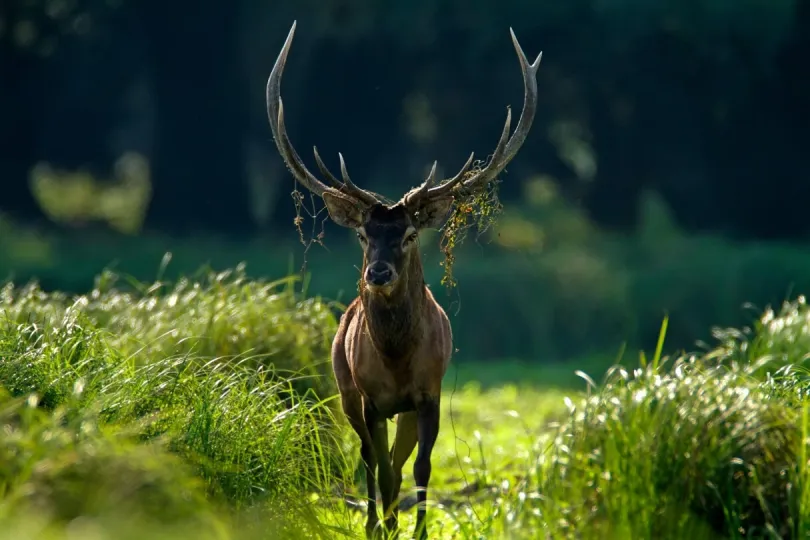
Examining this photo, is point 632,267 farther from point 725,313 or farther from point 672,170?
point 725,313

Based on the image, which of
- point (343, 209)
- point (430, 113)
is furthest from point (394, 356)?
point (430, 113)

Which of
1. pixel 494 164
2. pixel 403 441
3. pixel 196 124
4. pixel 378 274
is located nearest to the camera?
pixel 378 274

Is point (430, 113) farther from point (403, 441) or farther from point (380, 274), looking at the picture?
point (380, 274)

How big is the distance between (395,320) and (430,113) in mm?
24326

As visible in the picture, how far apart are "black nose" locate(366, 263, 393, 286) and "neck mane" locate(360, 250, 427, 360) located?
274 mm

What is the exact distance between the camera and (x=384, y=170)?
30.1 m

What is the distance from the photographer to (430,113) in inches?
1252

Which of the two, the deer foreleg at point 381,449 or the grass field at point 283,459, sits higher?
the grass field at point 283,459

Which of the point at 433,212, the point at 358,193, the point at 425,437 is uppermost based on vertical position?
the point at 358,193

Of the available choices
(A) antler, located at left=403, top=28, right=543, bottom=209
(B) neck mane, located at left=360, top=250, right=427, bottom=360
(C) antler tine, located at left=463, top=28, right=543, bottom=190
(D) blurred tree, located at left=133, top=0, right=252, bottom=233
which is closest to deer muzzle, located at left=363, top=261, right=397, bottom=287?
(B) neck mane, located at left=360, top=250, right=427, bottom=360

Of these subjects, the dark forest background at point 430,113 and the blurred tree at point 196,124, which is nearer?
the dark forest background at point 430,113

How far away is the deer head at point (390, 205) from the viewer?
7.68 metres

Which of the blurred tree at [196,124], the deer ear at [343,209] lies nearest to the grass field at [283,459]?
the deer ear at [343,209]

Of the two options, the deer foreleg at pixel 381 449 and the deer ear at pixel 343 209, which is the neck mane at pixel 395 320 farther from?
the deer ear at pixel 343 209
